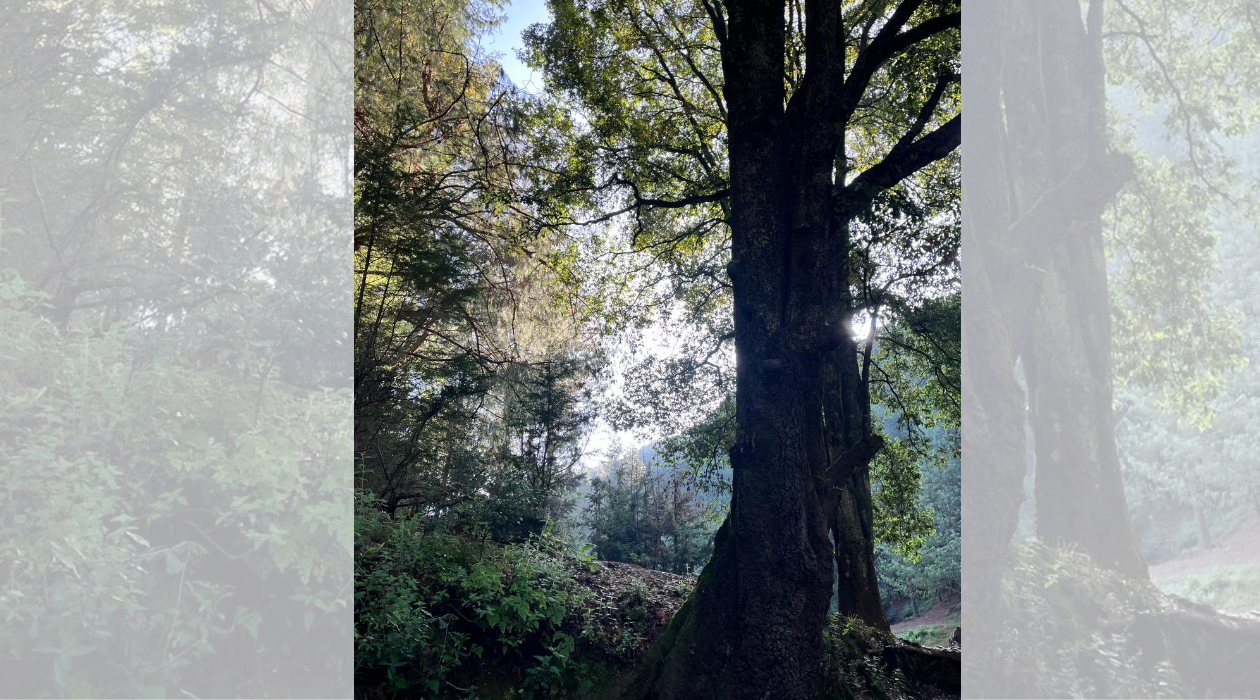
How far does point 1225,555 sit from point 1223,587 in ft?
0.34

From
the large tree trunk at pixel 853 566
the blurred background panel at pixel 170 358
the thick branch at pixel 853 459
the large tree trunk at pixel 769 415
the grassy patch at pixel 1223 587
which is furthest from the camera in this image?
the large tree trunk at pixel 853 566

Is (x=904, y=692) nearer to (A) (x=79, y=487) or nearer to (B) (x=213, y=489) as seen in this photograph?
(B) (x=213, y=489)

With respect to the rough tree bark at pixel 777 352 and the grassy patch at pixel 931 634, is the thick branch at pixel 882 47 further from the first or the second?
the grassy patch at pixel 931 634

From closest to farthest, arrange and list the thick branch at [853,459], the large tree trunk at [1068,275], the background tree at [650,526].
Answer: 1. the large tree trunk at [1068,275]
2. the thick branch at [853,459]
3. the background tree at [650,526]

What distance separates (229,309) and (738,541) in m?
2.83

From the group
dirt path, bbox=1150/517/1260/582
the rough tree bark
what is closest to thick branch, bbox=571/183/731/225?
the rough tree bark

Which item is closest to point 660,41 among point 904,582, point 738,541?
point 738,541

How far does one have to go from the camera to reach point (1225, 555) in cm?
221

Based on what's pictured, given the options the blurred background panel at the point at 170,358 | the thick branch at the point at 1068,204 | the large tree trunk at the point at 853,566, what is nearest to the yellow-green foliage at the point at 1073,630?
the thick branch at the point at 1068,204

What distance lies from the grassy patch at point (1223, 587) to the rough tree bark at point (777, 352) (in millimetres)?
1217

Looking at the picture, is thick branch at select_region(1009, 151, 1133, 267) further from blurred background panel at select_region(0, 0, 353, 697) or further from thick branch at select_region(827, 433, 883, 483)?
blurred background panel at select_region(0, 0, 353, 697)

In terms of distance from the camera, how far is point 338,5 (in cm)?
455

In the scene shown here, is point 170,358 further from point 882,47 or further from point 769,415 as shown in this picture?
point 882,47

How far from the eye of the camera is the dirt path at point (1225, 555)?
218 centimetres
